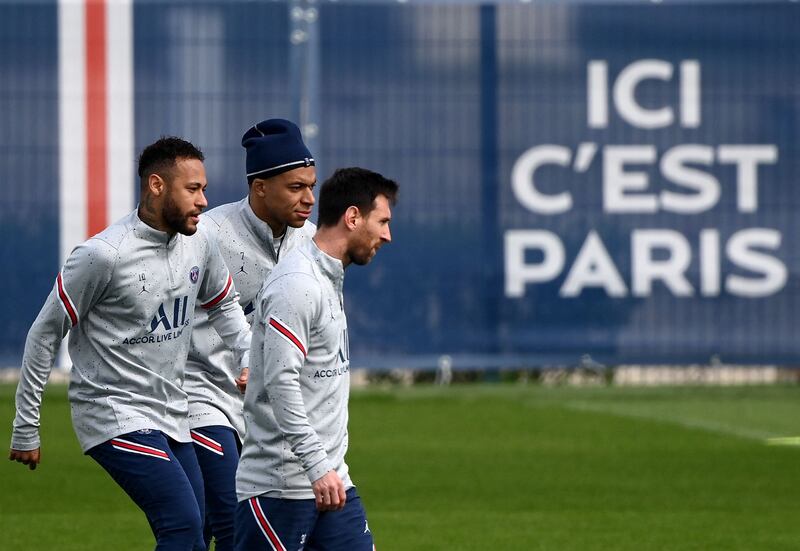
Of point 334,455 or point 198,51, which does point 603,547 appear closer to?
point 334,455

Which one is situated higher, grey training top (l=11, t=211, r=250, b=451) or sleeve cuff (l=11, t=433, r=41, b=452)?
grey training top (l=11, t=211, r=250, b=451)

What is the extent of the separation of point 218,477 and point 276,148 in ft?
4.78

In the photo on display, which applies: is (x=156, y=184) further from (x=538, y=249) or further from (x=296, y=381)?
(x=538, y=249)

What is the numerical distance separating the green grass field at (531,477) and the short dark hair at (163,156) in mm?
3322

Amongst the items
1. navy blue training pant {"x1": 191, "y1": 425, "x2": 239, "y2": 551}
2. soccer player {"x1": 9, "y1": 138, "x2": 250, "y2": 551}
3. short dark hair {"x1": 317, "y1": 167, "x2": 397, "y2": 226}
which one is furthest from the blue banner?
short dark hair {"x1": 317, "y1": 167, "x2": 397, "y2": 226}

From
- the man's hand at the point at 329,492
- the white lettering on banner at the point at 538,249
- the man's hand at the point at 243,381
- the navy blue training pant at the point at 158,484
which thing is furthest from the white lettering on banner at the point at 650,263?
the man's hand at the point at 329,492

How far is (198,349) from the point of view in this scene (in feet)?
23.1

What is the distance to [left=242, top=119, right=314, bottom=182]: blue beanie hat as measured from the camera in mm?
6461

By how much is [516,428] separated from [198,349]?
857cm

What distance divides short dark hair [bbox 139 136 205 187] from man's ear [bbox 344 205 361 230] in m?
1.02

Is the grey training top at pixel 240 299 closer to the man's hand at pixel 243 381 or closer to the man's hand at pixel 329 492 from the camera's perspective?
the man's hand at pixel 243 381

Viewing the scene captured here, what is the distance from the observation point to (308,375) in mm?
5449

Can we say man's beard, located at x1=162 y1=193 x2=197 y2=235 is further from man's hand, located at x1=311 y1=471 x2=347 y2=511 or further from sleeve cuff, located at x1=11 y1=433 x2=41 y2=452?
man's hand, located at x1=311 y1=471 x2=347 y2=511

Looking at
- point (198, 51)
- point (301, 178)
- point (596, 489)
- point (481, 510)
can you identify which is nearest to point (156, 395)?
point (301, 178)
